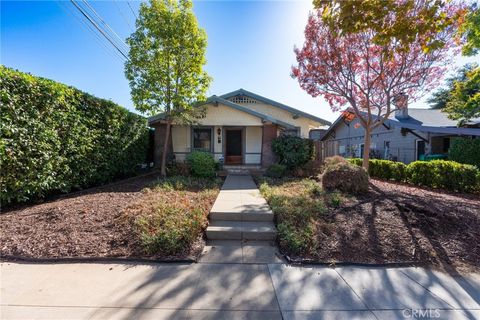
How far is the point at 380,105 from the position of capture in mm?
10180

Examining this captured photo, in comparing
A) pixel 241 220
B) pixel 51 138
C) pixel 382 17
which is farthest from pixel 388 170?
pixel 51 138

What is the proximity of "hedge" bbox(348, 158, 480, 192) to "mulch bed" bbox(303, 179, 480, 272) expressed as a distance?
12.1 ft

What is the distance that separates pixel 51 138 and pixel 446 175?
43.1 ft

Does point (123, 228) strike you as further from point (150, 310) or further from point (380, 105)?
point (380, 105)

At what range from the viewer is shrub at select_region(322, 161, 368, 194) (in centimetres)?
700

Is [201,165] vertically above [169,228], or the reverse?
[201,165]

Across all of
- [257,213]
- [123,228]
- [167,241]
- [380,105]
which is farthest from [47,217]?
[380,105]

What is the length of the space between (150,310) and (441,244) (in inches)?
194

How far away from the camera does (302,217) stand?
493cm

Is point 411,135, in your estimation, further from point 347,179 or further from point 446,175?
point 347,179

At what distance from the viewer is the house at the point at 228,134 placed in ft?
40.9

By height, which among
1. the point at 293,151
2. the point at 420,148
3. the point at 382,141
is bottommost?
the point at 293,151

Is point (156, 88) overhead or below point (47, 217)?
overhead

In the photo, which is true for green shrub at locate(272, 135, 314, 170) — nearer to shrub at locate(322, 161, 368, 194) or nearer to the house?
the house
